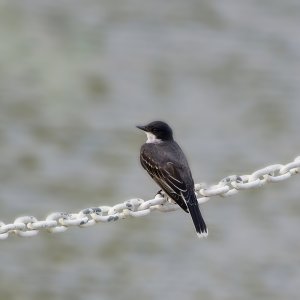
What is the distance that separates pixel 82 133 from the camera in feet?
39.2

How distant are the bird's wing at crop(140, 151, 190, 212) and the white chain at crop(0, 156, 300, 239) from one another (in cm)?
9

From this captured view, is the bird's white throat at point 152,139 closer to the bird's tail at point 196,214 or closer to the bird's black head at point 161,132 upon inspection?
the bird's black head at point 161,132

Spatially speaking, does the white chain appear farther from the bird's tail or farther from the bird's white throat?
the bird's white throat

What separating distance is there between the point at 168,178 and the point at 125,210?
0.80 meters

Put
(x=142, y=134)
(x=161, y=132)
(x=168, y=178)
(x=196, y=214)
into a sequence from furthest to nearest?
(x=142, y=134), (x=161, y=132), (x=168, y=178), (x=196, y=214)

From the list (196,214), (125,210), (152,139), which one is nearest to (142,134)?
(152,139)

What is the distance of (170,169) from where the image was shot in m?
6.74

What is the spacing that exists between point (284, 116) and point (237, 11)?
2.80 metres

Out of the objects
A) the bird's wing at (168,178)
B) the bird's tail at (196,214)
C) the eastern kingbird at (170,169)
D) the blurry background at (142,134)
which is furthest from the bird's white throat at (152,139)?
the blurry background at (142,134)

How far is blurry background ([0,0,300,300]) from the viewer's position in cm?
972

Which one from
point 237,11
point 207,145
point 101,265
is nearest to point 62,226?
point 101,265

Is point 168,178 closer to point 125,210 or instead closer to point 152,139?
point 152,139

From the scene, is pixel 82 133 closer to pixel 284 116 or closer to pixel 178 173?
pixel 284 116

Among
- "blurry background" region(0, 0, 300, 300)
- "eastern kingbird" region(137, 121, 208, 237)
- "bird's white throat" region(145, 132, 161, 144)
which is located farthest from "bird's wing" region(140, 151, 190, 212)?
"blurry background" region(0, 0, 300, 300)
